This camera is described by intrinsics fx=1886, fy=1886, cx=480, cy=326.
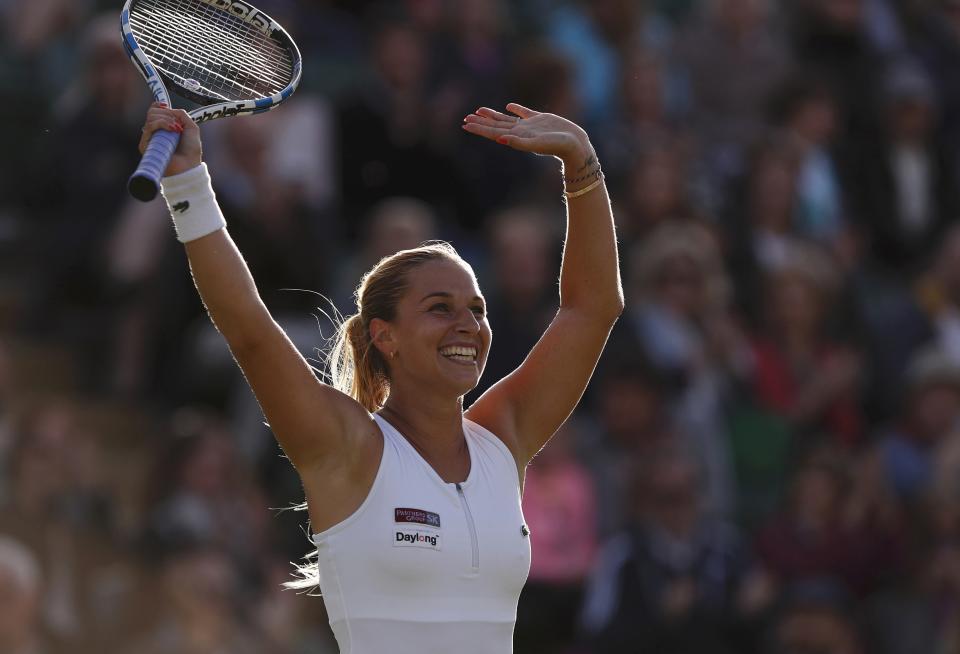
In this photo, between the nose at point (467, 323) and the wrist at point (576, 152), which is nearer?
the nose at point (467, 323)

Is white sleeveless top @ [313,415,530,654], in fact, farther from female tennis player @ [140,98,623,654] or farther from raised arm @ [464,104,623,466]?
raised arm @ [464,104,623,466]

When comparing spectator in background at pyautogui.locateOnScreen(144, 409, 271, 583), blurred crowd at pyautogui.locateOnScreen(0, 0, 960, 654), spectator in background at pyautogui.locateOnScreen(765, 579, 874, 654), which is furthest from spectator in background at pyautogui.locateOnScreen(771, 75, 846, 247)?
spectator in background at pyautogui.locateOnScreen(144, 409, 271, 583)

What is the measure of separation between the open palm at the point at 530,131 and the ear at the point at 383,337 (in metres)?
0.53

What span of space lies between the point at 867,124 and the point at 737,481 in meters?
2.91

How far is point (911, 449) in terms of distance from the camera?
9.57 metres

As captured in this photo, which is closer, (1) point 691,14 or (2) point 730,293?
(2) point 730,293

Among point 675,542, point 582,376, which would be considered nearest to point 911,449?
point 675,542

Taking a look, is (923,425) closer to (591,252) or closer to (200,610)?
(200,610)

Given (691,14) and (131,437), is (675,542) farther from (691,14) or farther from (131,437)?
(691,14)

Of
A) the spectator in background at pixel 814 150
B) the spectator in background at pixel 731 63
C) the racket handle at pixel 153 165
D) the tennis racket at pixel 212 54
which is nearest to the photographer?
the racket handle at pixel 153 165

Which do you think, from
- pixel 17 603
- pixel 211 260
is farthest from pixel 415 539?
pixel 17 603

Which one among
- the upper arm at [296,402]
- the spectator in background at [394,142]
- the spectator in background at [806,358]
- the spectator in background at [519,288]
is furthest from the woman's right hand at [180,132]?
the spectator in background at [806,358]

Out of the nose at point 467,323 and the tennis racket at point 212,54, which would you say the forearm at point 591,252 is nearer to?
the nose at point 467,323

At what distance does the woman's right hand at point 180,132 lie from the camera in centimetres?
413
